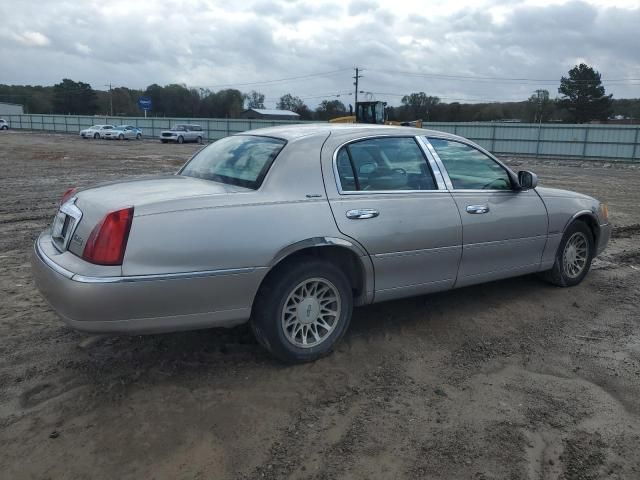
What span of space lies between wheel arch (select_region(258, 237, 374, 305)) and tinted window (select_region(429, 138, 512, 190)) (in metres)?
1.18

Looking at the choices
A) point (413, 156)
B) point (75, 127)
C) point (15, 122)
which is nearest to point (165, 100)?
point (15, 122)

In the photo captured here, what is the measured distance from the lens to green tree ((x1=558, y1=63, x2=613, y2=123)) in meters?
70.3

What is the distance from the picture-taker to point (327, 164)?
154 inches

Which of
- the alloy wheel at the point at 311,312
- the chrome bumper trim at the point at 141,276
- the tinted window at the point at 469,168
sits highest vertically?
the tinted window at the point at 469,168

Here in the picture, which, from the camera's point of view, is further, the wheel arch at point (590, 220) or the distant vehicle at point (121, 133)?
the distant vehicle at point (121, 133)

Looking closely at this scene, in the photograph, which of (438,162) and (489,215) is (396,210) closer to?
(438,162)

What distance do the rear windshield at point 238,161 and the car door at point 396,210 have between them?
1.38 ft

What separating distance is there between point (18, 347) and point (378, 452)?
2728 millimetres

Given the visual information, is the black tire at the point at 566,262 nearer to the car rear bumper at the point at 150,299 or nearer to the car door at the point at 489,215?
the car door at the point at 489,215

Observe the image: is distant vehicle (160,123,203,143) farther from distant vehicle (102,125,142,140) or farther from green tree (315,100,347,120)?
→ green tree (315,100,347,120)

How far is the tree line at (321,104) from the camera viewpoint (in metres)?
70.7

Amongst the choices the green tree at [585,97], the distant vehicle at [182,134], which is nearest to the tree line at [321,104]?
the green tree at [585,97]

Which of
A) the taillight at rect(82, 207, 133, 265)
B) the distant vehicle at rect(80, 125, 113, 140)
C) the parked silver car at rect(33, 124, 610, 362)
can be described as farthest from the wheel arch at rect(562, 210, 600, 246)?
the distant vehicle at rect(80, 125, 113, 140)

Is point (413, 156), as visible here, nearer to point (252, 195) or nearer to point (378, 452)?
A: point (252, 195)
